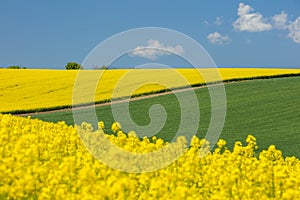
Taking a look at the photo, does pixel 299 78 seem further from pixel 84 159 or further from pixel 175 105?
pixel 84 159

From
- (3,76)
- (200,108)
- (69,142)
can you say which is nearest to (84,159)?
(69,142)

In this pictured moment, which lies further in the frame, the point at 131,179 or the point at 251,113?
the point at 251,113

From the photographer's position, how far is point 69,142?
9.94 meters

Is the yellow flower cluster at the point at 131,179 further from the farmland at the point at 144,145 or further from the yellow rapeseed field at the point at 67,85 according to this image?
the yellow rapeseed field at the point at 67,85

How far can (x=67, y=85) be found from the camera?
42.4 m

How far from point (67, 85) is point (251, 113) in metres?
18.1

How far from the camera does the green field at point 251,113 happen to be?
21625mm

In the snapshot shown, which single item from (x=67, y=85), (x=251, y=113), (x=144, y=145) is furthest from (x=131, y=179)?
(x=67, y=85)

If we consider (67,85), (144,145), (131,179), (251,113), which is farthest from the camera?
(67,85)

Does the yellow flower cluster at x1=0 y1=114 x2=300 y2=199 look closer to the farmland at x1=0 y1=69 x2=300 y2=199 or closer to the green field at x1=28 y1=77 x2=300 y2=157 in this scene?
the farmland at x1=0 y1=69 x2=300 y2=199

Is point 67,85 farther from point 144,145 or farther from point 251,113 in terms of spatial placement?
point 144,145

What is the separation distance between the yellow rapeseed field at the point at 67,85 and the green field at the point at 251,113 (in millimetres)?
3306

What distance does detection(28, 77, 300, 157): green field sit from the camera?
2162 centimetres

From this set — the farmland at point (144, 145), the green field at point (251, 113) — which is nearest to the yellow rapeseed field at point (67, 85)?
the farmland at point (144, 145)
